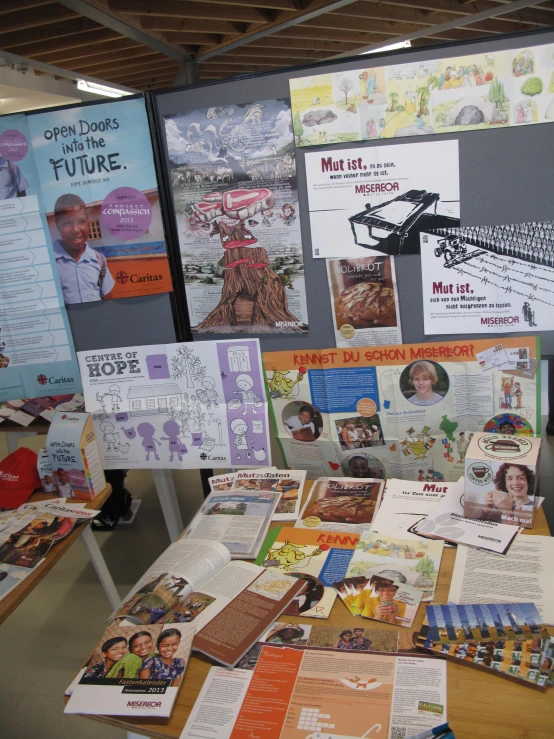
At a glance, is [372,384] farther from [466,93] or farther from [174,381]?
[466,93]

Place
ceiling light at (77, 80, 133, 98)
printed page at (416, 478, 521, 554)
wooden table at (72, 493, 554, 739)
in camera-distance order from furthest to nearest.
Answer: ceiling light at (77, 80, 133, 98)
printed page at (416, 478, 521, 554)
wooden table at (72, 493, 554, 739)

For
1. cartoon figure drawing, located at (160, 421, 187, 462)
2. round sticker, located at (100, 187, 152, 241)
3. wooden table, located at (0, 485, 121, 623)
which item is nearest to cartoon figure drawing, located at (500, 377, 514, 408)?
cartoon figure drawing, located at (160, 421, 187, 462)

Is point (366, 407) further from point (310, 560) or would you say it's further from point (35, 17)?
point (35, 17)

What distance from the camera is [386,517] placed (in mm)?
1498

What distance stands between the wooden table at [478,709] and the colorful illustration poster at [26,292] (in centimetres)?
107

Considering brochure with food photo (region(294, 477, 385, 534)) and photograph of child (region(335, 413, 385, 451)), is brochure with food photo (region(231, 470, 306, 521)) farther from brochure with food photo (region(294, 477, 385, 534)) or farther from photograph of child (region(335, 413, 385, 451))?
photograph of child (region(335, 413, 385, 451))

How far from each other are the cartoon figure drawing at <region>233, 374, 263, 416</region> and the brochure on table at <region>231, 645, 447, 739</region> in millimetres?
785

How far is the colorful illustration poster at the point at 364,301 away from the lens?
1.60 meters

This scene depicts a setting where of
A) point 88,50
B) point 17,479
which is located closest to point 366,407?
point 17,479

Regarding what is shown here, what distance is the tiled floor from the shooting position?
6.41ft

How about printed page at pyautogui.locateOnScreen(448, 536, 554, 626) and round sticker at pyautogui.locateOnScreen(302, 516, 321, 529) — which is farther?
round sticker at pyautogui.locateOnScreen(302, 516, 321, 529)

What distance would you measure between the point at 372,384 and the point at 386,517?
39cm

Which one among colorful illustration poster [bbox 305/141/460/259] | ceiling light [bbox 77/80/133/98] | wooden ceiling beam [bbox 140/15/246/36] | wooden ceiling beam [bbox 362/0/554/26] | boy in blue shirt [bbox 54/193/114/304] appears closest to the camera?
colorful illustration poster [bbox 305/141/460/259]

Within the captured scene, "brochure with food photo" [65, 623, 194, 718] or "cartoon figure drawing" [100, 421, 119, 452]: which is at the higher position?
"cartoon figure drawing" [100, 421, 119, 452]
